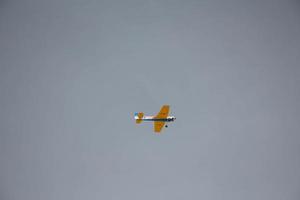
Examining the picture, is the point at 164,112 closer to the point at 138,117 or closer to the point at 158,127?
the point at 158,127

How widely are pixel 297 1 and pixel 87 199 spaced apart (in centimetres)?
4751

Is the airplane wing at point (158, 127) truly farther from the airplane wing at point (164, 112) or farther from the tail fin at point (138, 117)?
the tail fin at point (138, 117)

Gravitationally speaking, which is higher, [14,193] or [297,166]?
[297,166]

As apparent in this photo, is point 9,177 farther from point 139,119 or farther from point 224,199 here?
point 224,199

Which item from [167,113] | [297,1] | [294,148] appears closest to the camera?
[167,113]

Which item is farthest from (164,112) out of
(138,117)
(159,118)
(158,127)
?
(138,117)

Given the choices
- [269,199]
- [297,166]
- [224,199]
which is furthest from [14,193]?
[297,166]

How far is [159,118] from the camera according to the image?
62812 millimetres

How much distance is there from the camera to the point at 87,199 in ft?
252

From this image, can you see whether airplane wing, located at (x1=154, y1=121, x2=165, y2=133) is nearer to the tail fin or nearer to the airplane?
the airplane

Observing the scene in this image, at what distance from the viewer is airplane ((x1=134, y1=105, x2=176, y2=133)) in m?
62.5

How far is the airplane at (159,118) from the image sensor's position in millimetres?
62531

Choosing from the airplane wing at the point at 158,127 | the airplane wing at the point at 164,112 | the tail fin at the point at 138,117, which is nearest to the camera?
the airplane wing at the point at 164,112

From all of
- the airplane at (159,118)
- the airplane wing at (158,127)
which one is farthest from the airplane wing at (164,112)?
the airplane wing at (158,127)
